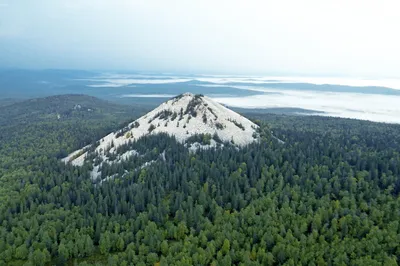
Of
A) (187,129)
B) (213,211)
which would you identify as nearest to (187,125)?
(187,129)

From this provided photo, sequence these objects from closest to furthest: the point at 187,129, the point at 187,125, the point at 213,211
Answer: the point at 213,211 → the point at 187,129 → the point at 187,125

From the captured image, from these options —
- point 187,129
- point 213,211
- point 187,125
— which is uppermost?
point 187,125

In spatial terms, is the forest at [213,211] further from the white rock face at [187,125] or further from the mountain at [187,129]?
the white rock face at [187,125]

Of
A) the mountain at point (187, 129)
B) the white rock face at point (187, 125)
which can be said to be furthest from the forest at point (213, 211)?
the white rock face at point (187, 125)

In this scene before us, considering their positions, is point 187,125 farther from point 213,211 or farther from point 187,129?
point 213,211

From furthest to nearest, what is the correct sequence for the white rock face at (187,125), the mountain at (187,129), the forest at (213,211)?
the white rock face at (187,125) < the mountain at (187,129) < the forest at (213,211)

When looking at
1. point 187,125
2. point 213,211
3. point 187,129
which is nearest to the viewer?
point 213,211
